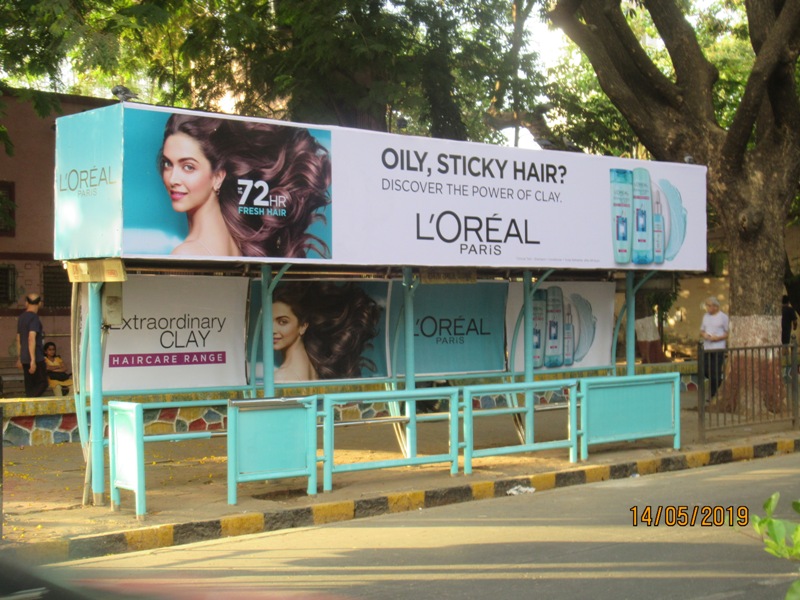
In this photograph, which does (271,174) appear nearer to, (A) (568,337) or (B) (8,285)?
(A) (568,337)

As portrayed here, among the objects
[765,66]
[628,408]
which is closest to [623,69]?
[765,66]

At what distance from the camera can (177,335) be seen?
9.70 metres

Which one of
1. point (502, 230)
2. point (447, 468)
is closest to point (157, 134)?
point (502, 230)

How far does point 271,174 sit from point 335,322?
2395 mm

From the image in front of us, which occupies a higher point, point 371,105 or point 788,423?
point 371,105

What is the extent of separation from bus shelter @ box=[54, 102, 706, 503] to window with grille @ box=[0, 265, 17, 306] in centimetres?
1068

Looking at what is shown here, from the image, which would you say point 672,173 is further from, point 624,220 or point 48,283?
point 48,283

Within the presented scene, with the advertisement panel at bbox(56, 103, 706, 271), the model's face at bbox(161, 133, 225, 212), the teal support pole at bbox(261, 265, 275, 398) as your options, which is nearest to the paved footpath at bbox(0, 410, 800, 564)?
the teal support pole at bbox(261, 265, 275, 398)

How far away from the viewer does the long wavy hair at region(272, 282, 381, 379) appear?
1075 cm

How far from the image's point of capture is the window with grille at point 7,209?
716 inches

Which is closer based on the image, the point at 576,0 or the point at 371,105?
the point at 576,0

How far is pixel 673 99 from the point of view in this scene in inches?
597

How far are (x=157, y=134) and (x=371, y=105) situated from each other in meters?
8.90

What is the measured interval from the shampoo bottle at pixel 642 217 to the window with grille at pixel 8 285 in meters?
13.3
